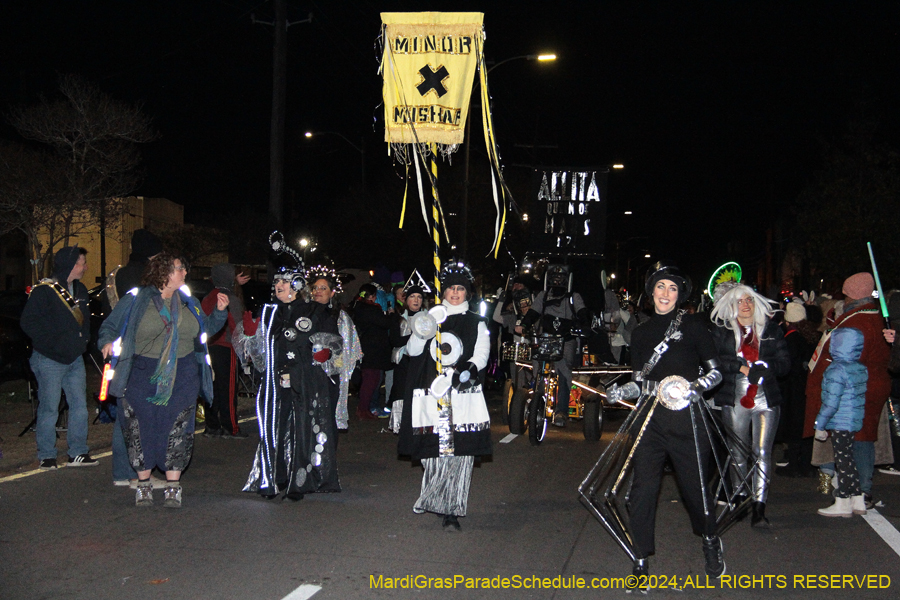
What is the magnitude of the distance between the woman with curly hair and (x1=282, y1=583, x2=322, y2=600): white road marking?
2269 millimetres

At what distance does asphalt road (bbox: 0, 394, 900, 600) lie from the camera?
5016 mm

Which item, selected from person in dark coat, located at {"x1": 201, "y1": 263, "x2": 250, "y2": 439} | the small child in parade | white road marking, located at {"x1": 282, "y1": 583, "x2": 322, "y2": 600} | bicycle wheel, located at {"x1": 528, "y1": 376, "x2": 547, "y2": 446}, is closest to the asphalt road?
white road marking, located at {"x1": 282, "y1": 583, "x2": 322, "y2": 600}

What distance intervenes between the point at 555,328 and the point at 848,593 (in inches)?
232

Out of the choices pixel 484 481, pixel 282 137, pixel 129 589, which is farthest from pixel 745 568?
pixel 282 137

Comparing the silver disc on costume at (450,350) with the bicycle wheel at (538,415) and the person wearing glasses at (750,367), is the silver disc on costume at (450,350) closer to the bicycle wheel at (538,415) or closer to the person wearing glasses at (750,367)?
the person wearing glasses at (750,367)

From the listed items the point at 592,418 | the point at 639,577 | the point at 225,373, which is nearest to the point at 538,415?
the point at 592,418

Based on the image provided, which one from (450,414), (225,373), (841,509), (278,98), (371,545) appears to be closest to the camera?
(371,545)

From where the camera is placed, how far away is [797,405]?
8.83 meters

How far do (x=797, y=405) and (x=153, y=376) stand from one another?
6.24 m

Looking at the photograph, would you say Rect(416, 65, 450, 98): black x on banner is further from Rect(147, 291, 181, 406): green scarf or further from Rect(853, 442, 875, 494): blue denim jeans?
Rect(853, 442, 875, 494): blue denim jeans

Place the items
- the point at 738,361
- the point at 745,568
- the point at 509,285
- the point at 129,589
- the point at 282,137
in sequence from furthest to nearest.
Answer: the point at 282,137 < the point at 509,285 < the point at 738,361 < the point at 745,568 < the point at 129,589

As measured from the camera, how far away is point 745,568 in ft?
18.1

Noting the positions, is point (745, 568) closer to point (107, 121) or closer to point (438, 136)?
point (438, 136)

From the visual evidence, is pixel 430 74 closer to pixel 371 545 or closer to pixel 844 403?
pixel 371 545
